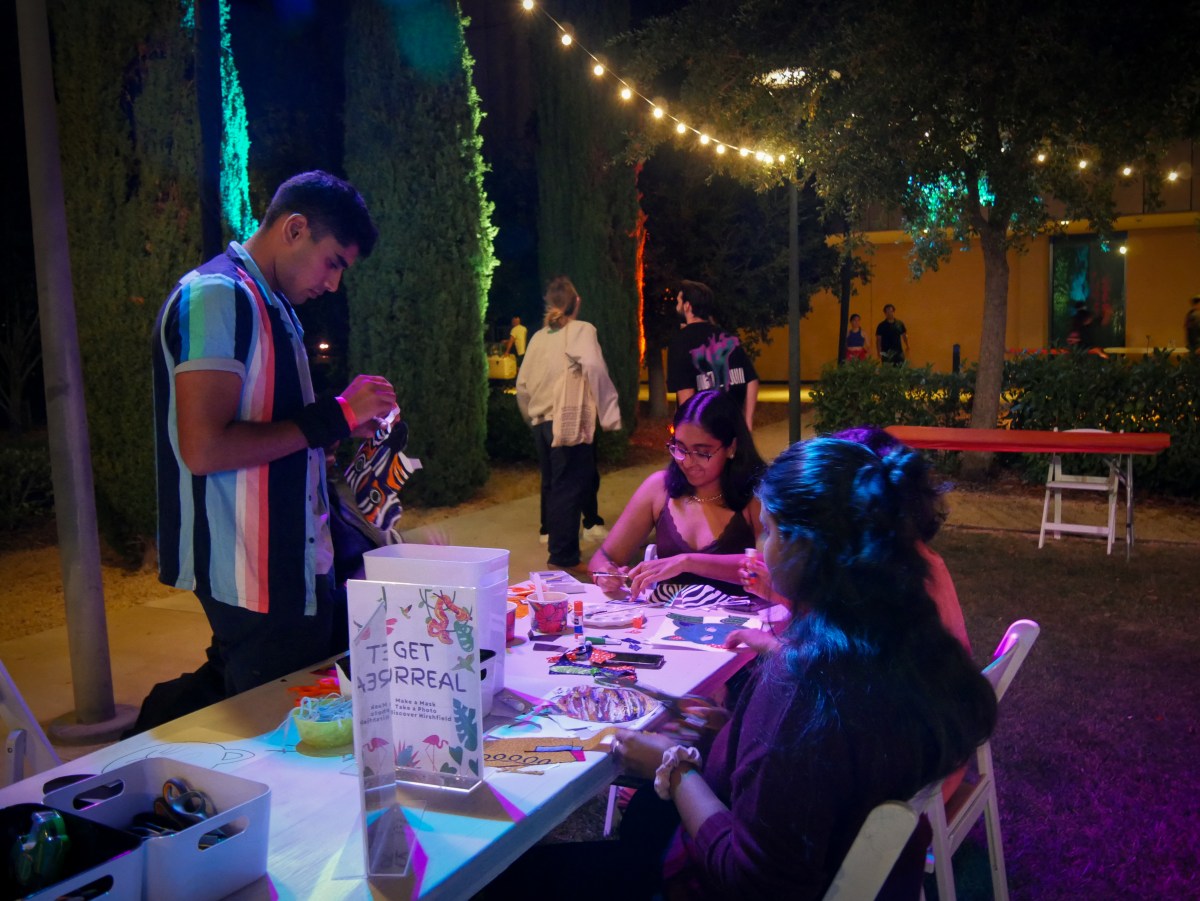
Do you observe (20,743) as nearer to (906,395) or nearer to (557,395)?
(557,395)

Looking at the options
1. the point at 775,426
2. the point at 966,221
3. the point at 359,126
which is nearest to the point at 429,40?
the point at 359,126

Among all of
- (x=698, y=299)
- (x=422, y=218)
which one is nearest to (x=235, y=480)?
(x=698, y=299)

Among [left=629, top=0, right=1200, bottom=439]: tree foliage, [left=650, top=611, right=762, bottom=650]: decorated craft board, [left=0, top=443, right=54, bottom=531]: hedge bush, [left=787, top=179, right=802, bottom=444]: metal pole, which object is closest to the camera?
[left=650, top=611, right=762, bottom=650]: decorated craft board

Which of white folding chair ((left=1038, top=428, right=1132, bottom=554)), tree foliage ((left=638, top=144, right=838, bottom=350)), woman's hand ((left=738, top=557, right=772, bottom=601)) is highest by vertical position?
tree foliage ((left=638, top=144, right=838, bottom=350))

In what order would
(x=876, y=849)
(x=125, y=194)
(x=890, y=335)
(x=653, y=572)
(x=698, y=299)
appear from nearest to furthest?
(x=876, y=849), (x=653, y=572), (x=125, y=194), (x=698, y=299), (x=890, y=335)

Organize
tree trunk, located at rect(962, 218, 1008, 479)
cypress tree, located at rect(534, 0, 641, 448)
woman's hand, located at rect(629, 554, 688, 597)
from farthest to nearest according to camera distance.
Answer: cypress tree, located at rect(534, 0, 641, 448)
tree trunk, located at rect(962, 218, 1008, 479)
woman's hand, located at rect(629, 554, 688, 597)

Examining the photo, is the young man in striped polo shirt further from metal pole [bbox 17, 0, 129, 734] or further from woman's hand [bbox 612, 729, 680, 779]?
metal pole [bbox 17, 0, 129, 734]

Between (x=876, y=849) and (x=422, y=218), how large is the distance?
926 cm

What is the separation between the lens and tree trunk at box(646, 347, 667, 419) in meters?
17.5

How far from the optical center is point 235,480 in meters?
2.42

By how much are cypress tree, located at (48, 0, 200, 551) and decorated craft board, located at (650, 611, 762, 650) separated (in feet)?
16.8

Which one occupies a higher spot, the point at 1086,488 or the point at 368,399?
the point at 368,399

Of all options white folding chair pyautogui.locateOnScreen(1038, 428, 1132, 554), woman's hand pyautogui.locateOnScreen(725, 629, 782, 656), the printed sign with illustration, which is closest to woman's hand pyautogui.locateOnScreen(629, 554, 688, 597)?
woman's hand pyautogui.locateOnScreen(725, 629, 782, 656)

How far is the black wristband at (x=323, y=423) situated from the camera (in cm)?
245
